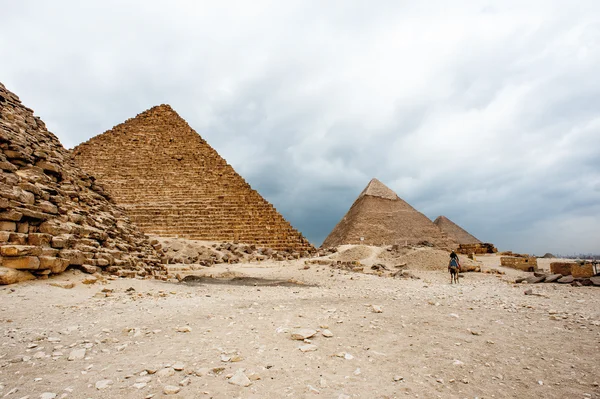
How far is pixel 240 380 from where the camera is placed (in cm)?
237

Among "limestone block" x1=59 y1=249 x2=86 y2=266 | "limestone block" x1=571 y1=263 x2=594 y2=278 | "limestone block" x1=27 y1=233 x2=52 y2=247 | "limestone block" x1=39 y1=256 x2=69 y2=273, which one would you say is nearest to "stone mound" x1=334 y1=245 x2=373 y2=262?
"limestone block" x1=571 y1=263 x2=594 y2=278

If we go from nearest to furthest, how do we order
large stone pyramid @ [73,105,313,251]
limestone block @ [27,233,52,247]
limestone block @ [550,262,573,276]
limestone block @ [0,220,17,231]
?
limestone block @ [0,220,17,231] → limestone block @ [27,233,52,247] → limestone block @ [550,262,573,276] → large stone pyramid @ [73,105,313,251]

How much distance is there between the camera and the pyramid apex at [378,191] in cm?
3972

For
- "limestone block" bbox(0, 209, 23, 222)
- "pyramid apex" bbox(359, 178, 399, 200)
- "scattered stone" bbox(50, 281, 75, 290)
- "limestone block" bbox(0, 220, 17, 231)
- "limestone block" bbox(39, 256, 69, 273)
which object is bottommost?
"scattered stone" bbox(50, 281, 75, 290)

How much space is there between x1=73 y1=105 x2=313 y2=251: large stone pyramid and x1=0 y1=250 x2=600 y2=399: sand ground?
Answer: 52.2ft

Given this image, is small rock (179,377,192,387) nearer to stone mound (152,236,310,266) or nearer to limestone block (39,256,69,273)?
limestone block (39,256,69,273)

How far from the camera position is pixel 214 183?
26234 mm

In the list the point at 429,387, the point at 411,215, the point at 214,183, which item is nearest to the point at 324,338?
the point at 429,387

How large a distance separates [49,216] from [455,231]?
48.8m

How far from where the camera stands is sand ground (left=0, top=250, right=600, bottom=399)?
7.64ft

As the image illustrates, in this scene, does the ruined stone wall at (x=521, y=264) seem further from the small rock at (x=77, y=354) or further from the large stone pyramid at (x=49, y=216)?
the small rock at (x=77, y=354)

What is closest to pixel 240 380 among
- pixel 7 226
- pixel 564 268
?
pixel 7 226

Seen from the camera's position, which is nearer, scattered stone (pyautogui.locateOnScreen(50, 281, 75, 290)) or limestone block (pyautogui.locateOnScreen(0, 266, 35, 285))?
limestone block (pyautogui.locateOnScreen(0, 266, 35, 285))

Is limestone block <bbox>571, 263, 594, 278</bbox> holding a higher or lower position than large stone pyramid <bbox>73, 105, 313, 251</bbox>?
lower
